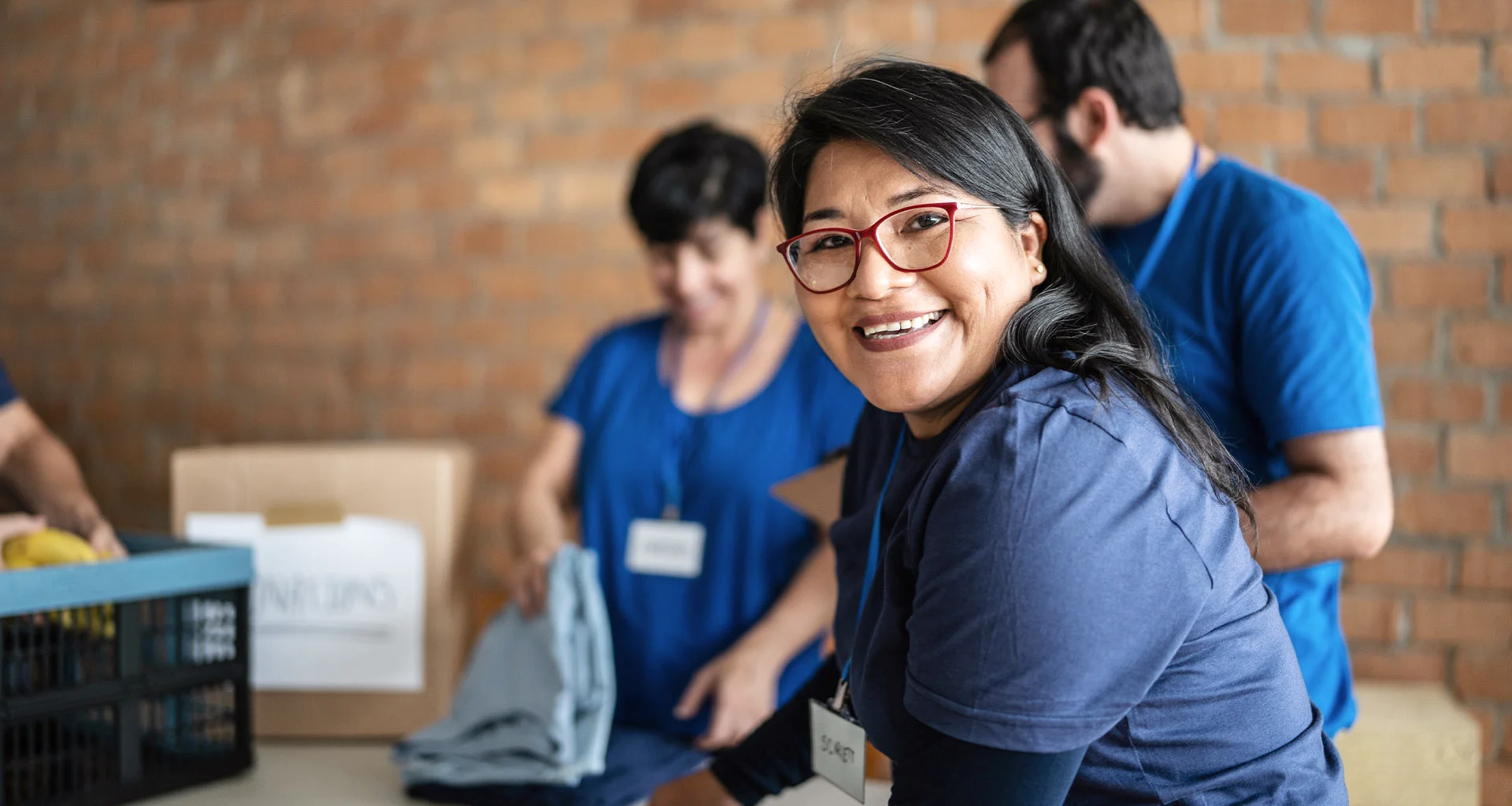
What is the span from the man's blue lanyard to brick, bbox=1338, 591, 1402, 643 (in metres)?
1.16

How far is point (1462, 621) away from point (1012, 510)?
5.45 feet

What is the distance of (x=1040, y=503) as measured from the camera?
2.25ft

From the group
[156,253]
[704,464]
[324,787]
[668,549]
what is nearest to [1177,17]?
[704,464]

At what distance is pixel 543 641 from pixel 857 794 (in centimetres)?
54

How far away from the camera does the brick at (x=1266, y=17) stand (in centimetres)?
196

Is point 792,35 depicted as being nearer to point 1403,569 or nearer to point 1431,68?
point 1431,68

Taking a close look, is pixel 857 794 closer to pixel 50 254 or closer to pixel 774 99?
pixel 774 99

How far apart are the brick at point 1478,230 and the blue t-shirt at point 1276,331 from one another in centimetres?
85

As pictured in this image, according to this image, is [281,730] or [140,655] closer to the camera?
[140,655]

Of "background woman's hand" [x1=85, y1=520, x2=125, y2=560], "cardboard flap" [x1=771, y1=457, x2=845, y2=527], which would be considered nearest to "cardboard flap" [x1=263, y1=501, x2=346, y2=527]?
"background woman's hand" [x1=85, y1=520, x2=125, y2=560]

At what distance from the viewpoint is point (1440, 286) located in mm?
1906

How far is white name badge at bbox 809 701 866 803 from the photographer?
967 mm

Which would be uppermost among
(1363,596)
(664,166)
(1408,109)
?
(1408,109)

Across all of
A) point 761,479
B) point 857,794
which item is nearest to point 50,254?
point 761,479
